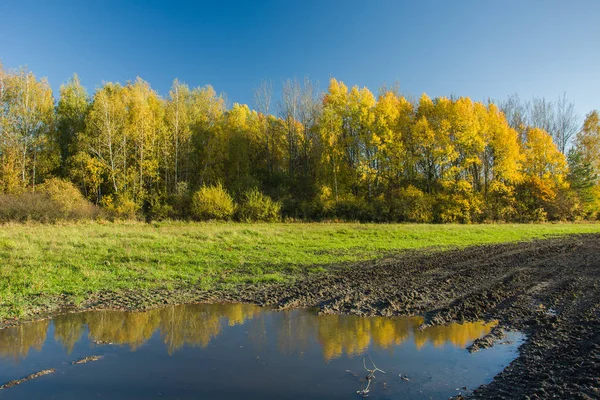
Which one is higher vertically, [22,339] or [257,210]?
[257,210]

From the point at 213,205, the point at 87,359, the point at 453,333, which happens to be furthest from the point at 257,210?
the point at 87,359

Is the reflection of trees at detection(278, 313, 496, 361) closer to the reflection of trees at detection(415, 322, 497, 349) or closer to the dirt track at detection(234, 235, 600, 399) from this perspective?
the reflection of trees at detection(415, 322, 497, 349)

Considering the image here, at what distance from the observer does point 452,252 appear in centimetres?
1845

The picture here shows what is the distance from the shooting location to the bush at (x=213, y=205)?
37156mm

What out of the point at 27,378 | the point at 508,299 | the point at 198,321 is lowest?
the point at 27,378

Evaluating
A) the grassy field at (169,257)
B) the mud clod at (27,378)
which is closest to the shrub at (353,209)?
the grassy field at (169,257)

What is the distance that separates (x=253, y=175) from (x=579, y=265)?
1432 inches

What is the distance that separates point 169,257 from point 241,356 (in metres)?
10.2

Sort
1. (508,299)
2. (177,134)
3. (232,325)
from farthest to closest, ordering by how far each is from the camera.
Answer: (177,134), (508,299), (232,325)

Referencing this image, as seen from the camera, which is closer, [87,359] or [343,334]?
[87,359]

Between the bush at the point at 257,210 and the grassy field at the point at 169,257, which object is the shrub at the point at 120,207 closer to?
the bush at the point at 257,210

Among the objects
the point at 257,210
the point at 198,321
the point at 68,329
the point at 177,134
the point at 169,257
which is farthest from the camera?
the point at 177,134

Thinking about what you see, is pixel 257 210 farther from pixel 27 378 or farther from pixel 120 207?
pixel 27 378

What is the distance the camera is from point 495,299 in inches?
390
